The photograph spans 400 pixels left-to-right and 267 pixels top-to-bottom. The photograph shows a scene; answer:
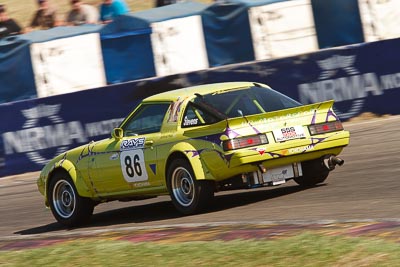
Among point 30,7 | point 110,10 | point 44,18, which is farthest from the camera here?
point 30,7

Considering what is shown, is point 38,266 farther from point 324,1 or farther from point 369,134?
point 324,1

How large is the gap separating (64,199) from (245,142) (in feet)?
9.14

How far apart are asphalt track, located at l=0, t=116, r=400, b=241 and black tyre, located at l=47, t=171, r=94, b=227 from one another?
0.16 m

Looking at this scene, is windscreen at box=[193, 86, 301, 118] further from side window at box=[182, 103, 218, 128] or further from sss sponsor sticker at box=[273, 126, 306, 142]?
sss sponsor sticker at box=[273, 126, 306, 142]

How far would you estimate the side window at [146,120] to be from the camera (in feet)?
33.3

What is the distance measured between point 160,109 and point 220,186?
3.76ft

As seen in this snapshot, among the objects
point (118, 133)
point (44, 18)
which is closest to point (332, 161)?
point (118, 133)

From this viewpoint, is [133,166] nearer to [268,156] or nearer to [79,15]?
[268,156]

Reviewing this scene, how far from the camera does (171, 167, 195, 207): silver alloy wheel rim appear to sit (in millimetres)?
9688

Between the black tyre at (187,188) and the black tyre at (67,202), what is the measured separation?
4.89ft

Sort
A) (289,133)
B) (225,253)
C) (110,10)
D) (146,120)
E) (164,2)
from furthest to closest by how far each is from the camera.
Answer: (164,2), (110,10), (146,120), (289,133), (225,253)

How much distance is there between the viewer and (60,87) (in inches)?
734

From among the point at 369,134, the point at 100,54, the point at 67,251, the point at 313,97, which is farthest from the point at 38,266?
the point at 100,54

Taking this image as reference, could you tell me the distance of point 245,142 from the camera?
930cm
